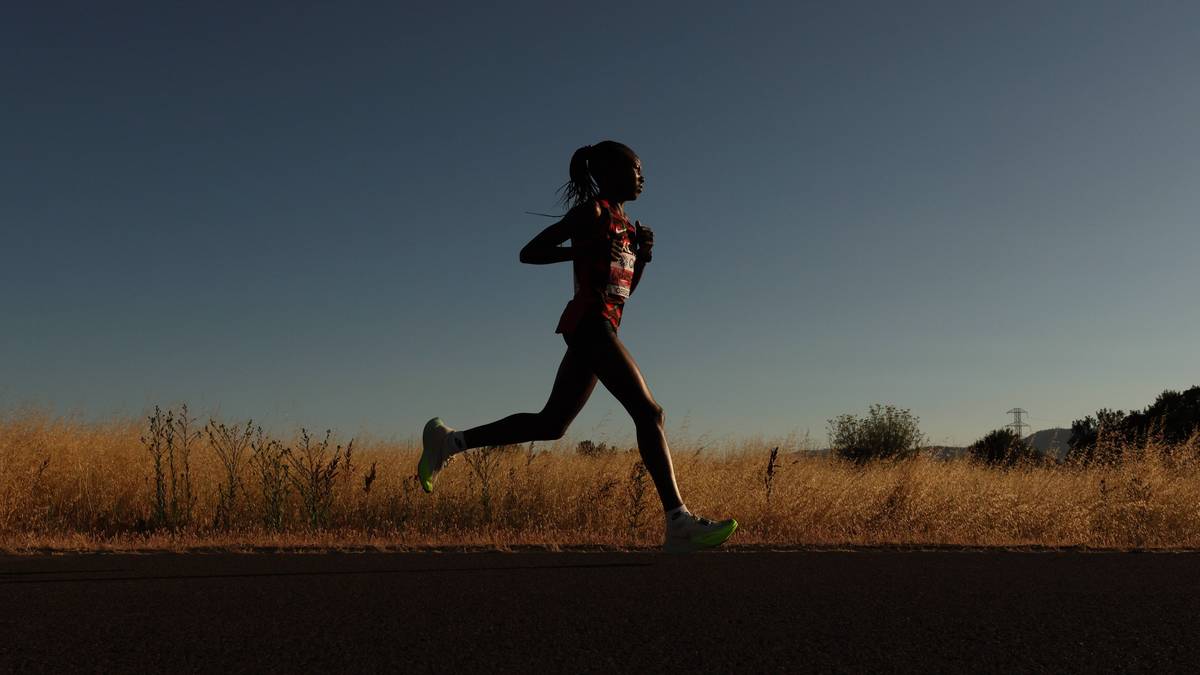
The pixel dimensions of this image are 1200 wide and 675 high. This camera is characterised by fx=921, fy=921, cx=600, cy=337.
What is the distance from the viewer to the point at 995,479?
40.1 ft

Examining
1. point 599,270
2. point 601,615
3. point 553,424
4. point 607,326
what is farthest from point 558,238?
point 601,615

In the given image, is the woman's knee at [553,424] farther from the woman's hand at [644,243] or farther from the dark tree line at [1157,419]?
the dark tree line at [1157,419]


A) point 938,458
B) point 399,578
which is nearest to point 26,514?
point 399,578

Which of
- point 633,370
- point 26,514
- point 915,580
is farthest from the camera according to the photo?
point 26,514

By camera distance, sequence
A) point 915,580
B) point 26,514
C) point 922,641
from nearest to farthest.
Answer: point 922,641 → point 915,580 → point 26,514

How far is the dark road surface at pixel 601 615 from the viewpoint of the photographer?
2838 mm

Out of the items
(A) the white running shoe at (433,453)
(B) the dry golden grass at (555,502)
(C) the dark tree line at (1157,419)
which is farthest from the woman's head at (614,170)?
(C) the dark tree line at (1157,419)

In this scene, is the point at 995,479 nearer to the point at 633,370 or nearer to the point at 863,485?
the point at 863,485

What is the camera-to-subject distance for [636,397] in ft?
16.2

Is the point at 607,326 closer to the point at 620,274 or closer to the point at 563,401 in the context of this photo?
the point at 620,274

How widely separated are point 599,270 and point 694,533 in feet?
4.86

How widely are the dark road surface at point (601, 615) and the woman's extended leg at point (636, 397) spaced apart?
474 millimetres

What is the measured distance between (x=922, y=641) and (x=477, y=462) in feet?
20.8

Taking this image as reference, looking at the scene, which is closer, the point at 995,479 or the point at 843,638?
the point at 843,638
